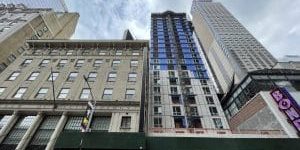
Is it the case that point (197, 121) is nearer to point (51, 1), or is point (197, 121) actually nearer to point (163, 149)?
point (163, 149)

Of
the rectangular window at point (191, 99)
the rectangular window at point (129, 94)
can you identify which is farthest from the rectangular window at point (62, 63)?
the rectangular window at point (191, 99)

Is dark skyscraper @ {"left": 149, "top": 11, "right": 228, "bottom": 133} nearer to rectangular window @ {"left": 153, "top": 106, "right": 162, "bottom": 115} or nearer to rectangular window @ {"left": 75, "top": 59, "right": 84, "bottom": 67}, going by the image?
rectangular window @ {"left": 153, "top": 106, "right": 162, "bottom": 115}

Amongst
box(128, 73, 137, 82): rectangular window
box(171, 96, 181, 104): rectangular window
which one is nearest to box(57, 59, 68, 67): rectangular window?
box(128, 73, 137, 82): rectangular window

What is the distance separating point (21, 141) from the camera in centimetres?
2362

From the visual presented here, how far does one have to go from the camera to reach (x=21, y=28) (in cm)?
5447

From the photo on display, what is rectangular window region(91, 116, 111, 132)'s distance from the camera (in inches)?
1017

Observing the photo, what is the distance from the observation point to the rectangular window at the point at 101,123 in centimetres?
2583

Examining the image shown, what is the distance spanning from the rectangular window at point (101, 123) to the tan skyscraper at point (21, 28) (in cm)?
2803

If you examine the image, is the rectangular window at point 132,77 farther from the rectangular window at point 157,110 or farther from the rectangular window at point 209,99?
the rectangular window at point 209,99

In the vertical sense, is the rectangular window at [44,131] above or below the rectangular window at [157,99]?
below

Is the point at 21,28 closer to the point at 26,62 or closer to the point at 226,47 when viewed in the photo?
the point at 26,62

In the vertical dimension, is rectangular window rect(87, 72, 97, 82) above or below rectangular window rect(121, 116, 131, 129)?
above

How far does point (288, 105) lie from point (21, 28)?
5631 cm

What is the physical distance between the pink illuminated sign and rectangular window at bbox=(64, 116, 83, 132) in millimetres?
25102
